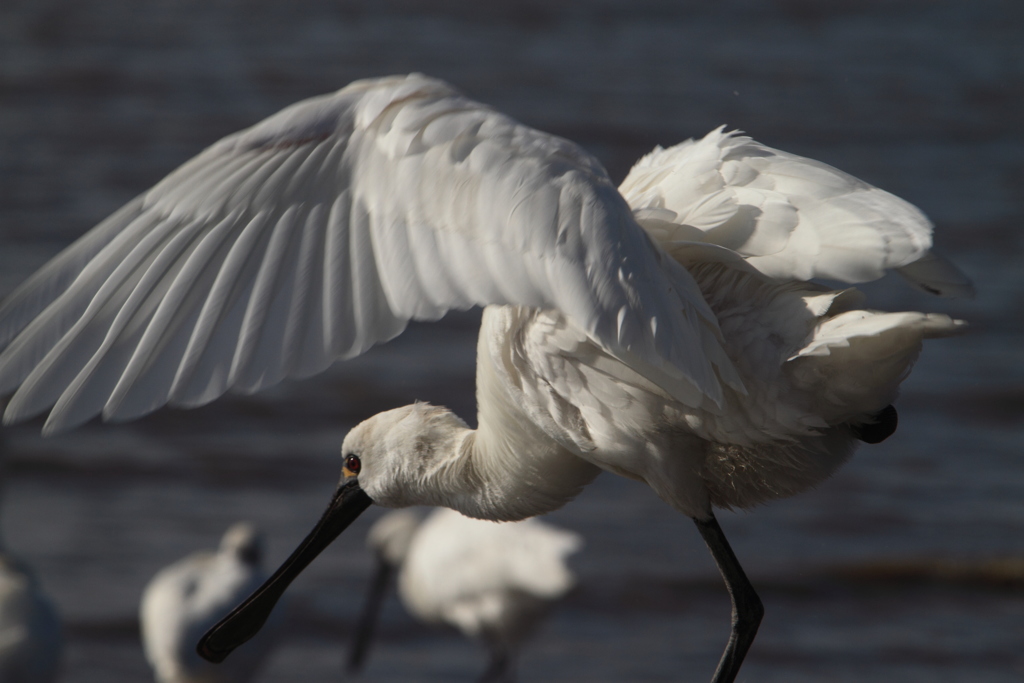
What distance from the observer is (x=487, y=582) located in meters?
6.60

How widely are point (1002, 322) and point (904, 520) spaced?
2.82m

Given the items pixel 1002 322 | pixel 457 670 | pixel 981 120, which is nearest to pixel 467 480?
pixel 457 670

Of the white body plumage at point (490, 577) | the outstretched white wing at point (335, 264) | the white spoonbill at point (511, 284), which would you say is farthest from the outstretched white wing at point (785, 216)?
the white body plumage at point (490, 577)

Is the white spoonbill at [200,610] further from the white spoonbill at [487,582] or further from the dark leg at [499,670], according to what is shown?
the dark leg at [499,670]

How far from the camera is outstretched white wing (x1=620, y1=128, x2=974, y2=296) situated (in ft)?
8.60

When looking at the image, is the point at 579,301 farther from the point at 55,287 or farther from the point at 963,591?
the point at 963,591

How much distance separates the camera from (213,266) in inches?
106

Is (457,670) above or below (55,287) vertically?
below

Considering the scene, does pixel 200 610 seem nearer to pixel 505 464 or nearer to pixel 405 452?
pixel 405 452

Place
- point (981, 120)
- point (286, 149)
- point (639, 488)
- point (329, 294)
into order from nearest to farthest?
point (329, 294)
point (286, 149)
point (639, 488)
point (981, 120)

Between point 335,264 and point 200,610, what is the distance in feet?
12.0

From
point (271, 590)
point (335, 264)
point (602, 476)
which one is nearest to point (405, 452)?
point (271, 590)

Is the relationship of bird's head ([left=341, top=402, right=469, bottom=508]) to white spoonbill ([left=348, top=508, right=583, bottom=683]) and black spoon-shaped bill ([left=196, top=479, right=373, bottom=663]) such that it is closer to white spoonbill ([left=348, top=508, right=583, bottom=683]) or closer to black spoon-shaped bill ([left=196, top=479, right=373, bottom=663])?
black spoon-shaped bill ([left=196, top=479, right=373, bottom=663])

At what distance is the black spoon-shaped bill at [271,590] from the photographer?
3939mm
